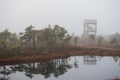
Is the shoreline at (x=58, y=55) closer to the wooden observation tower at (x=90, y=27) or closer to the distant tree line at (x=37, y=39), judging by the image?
the distant tree line at (x=37, y=39)

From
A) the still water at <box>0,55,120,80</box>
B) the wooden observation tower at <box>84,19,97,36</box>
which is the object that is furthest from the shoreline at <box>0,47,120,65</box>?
the wooden observation tower at <box>84,19,97,36</box>

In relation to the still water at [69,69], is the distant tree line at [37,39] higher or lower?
higher

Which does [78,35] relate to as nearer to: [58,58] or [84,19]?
[84,19]

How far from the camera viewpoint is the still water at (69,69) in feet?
17.5

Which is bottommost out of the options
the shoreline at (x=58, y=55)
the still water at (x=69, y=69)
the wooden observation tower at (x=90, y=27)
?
the still water at (x=69, y=69)

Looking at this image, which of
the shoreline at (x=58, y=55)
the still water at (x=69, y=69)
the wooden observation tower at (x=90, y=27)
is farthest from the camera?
the wooden observation tower at (x=90, y=27)

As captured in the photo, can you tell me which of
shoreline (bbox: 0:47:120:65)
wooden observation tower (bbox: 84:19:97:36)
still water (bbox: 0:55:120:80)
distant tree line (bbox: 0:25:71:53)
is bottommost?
still water (bbox: 0:55:120:80)

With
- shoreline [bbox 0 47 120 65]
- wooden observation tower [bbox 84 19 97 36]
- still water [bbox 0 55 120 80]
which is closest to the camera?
still water [bbox 0 55 120 80]

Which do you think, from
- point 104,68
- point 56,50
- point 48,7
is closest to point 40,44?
point 56,50

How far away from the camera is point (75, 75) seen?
536 cm

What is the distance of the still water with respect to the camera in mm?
5332

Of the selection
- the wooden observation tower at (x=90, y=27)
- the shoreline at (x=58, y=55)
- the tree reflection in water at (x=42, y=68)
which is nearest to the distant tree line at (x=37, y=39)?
the shoreline at (x=58, y=55)

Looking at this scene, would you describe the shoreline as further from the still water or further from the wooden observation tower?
the wooden observation tower

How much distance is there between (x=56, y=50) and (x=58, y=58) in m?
0.20
